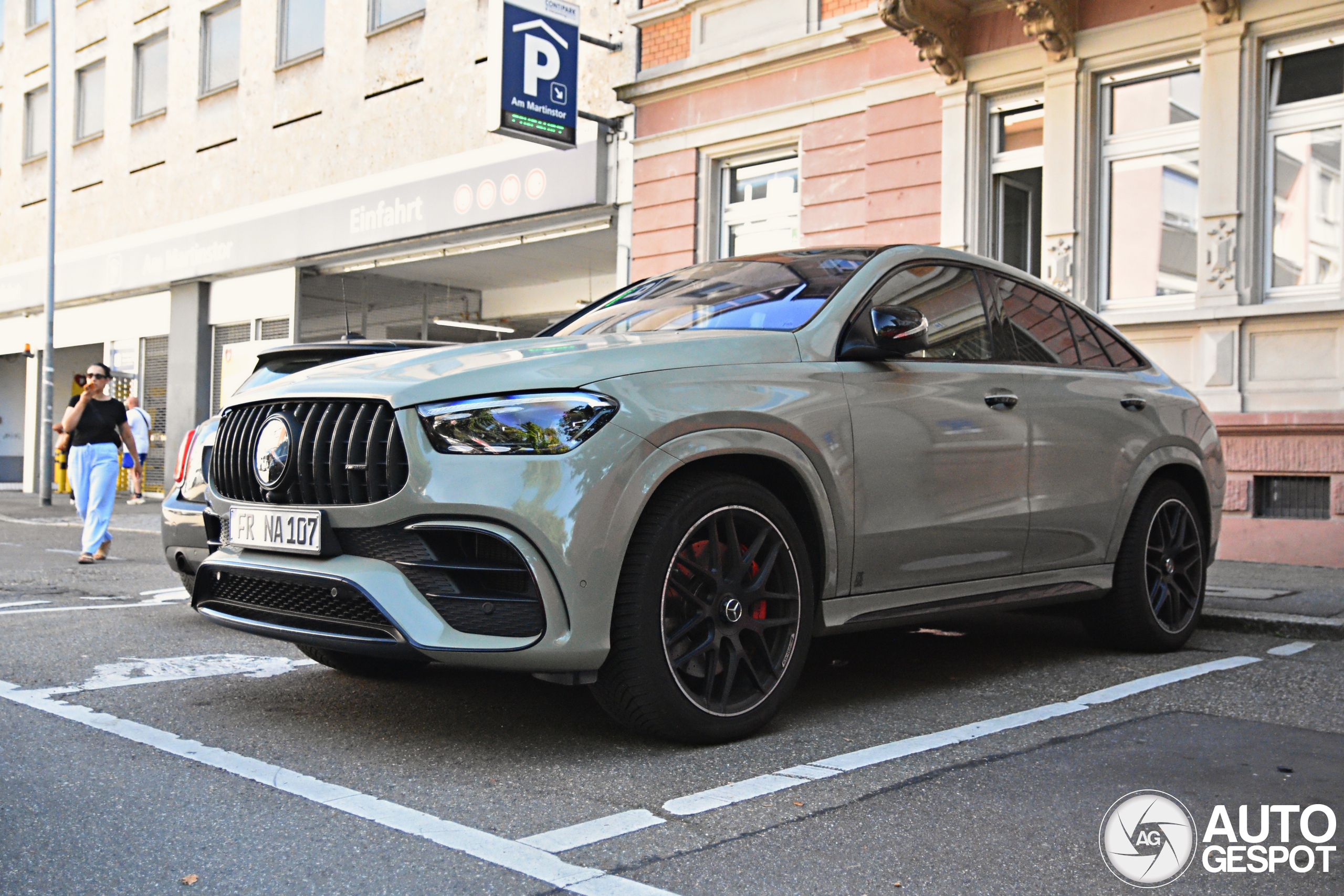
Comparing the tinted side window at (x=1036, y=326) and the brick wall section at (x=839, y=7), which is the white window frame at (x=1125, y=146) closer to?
the brick wall section at (x=839, y=7)

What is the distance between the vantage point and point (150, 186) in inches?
939

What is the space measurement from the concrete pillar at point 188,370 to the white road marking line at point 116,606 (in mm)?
15127

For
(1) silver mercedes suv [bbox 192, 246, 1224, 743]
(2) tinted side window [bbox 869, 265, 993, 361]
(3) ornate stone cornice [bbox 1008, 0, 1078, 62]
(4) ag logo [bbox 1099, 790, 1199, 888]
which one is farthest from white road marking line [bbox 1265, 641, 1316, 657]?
(3) ornate stone cornice [bbox 1008, 0, 1078, 62]

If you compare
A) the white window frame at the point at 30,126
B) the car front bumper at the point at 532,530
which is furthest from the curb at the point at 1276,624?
the white window frame at the point at 30,126

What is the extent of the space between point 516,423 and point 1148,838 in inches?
75.6

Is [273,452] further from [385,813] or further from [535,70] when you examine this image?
[535,70]

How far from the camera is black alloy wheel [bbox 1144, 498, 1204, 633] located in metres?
5.66

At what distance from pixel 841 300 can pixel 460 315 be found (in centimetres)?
1867

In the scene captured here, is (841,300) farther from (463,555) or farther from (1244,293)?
(1244,293)

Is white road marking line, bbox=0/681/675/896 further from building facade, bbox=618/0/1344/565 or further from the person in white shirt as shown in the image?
the person in white shirt

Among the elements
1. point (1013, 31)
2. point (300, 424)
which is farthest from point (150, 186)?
point (300, 424)

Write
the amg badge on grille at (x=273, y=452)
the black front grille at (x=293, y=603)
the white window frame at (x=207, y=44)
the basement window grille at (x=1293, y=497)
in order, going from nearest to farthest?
1. the black front grille at (x=293, y=603)
2. the amg badge on grille at (x=273, y=452)
3. the basement window grille at (x=1293, y=497)
4. the white window frame at (x=207, y=44)

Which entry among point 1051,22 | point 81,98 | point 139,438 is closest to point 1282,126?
point 1051,22

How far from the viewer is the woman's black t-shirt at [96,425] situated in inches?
409
